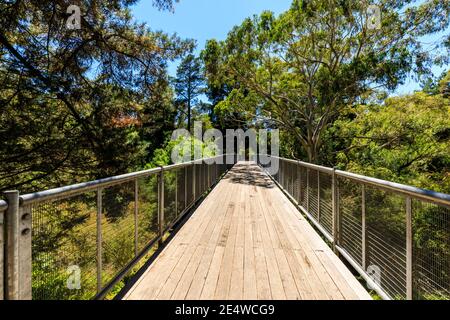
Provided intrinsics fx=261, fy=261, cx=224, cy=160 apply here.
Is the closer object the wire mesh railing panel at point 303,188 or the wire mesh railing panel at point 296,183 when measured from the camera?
the wire mesh railing panel at point 303,188

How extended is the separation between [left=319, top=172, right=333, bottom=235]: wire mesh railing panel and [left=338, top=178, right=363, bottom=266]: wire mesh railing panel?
0.41m

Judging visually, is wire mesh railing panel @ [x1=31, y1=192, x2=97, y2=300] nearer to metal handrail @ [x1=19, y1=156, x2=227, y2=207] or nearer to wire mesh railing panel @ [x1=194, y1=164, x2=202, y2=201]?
metal handrail @ [x1=19, y1=156, x2=227, y2=207]

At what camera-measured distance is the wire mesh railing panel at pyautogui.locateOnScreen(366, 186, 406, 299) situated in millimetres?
2045

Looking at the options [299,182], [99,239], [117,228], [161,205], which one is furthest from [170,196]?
[299,182]

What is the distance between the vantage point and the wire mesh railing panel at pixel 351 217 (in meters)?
2.78

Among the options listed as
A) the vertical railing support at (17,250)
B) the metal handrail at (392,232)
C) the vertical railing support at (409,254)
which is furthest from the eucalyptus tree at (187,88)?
the vertical railing support at (17,250)

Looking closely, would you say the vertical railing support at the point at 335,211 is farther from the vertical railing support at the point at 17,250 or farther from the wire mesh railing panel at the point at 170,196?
the vertical railing support at the point at 17,250

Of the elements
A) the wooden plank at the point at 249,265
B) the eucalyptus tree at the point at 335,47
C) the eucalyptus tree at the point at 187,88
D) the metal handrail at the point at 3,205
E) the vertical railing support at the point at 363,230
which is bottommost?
the wooden plank at the point at 249,265

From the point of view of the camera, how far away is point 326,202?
400cm

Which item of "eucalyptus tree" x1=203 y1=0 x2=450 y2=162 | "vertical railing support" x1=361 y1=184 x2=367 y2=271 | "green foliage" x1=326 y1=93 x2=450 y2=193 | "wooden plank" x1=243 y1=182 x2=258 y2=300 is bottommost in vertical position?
"wooden plank" x1=243 y1=182 x2=258 y2=300

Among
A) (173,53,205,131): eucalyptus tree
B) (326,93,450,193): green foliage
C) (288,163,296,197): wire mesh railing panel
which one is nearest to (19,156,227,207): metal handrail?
(288,163,296,197): wire mesh railing panel

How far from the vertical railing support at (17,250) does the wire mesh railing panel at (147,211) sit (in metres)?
1.47
